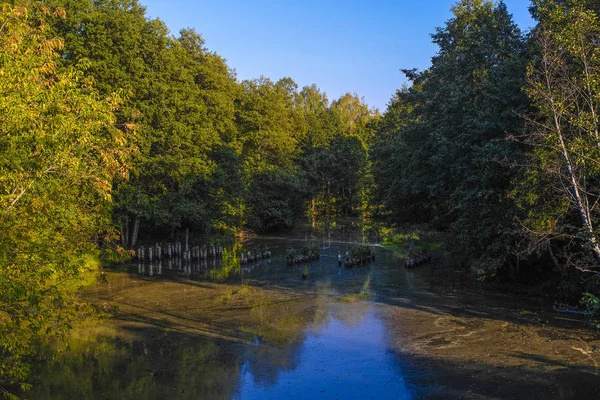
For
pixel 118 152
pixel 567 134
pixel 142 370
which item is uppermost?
pixel 567 134

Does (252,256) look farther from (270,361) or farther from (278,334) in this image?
(270,361)

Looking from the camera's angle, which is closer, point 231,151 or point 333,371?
point 333,371

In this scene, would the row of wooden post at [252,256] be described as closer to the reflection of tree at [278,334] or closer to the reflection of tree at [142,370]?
the reflection of tree at [278,334]

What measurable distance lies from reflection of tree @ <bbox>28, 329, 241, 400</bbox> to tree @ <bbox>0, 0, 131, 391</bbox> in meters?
4.78

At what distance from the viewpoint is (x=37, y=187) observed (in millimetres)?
8805

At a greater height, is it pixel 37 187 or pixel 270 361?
pixel 37 187

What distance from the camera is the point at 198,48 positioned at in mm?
48875

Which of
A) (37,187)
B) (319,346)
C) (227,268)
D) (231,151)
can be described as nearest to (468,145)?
(319,346)

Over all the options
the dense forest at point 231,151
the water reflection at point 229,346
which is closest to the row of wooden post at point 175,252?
the dense forest at point 231,151

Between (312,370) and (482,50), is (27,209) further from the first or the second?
(482,50)

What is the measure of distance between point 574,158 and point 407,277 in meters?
18.1

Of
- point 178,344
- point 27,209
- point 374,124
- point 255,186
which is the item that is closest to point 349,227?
point 255,186

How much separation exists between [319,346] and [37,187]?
11121 millimetres

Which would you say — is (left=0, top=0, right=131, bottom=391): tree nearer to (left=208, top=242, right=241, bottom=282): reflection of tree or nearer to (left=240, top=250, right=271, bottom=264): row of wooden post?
(left=208, top=242, right=241, bottom=282): reflection of tree
